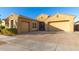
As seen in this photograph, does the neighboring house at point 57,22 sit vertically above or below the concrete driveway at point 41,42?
above

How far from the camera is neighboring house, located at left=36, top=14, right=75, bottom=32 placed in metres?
5.06

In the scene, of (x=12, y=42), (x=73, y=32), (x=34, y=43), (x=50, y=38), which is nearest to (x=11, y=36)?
(x=12, y=42)

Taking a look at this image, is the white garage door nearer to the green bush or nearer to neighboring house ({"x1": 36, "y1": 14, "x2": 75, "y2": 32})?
neighboring house ({"x1": 36, "y1": 14, "x2": 75, "y2": 32})

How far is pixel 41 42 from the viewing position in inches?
197

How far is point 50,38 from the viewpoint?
505cm

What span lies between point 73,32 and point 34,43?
1.34 metres

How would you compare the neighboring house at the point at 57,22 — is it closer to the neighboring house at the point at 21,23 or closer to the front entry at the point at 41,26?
the front entry at the point at 41,26

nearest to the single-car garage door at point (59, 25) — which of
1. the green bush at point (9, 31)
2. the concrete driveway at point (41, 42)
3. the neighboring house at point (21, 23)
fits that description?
the concrete driveway at point (41, 42)

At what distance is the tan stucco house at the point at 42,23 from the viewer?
5.04 meters

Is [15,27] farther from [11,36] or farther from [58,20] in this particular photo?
[58,20]

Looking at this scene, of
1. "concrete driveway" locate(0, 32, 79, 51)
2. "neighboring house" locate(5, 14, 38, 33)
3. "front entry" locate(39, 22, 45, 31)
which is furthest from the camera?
"front entry" locate(39, 22, 45, 31)

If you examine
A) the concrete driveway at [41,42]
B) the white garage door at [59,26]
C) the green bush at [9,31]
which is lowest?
the concrete driveway at [41,42]

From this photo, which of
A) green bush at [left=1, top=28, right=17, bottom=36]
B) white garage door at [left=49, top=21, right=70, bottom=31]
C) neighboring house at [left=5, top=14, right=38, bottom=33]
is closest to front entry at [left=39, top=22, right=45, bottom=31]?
neighboring house at [left=5, top=14, right=38, bottom=33]
